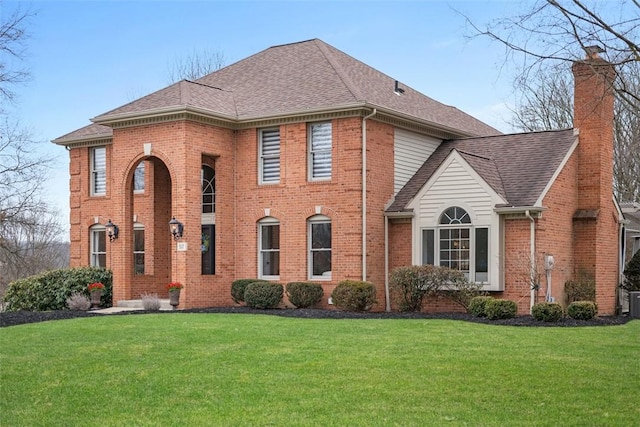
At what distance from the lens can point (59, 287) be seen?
1035 inches

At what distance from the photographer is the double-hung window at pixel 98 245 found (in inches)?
1163

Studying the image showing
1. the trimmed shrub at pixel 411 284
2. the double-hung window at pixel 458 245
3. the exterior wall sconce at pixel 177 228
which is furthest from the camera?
the exterior wall sconce at pixel 177 228

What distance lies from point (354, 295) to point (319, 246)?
8.89ft

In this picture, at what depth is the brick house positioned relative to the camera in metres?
23.1

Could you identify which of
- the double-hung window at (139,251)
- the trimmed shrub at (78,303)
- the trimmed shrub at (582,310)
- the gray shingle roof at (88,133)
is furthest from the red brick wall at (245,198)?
the trimmed shrub at (582,310)

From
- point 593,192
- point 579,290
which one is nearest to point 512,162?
point 593,192

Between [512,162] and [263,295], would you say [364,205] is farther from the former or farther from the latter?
[512,162]

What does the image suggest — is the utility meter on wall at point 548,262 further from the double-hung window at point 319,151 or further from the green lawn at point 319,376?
the double-hung window at point 319,151

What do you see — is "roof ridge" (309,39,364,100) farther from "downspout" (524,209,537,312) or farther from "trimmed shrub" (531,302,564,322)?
"trimmed shrub" (531,302,564,322)

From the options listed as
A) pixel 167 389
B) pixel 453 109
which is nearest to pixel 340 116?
pixel 453 109

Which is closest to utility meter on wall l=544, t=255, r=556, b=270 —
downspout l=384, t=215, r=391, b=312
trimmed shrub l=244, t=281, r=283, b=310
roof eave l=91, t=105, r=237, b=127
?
downspout l=384, t=215, r=391, b=312

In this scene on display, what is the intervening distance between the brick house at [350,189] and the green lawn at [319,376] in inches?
209

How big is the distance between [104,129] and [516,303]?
15.4 meters

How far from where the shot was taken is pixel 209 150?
25188 mm
